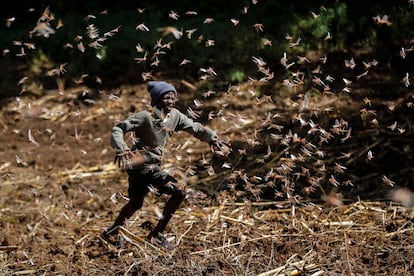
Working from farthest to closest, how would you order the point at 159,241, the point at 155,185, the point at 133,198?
the point at 159,241 < the point at 133,198 < the point at 155,185

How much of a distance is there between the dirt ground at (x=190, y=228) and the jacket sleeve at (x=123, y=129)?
0.72 meters

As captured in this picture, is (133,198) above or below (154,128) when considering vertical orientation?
below

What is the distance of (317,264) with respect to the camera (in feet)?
13.5

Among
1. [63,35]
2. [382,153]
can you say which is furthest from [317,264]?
[63,35]

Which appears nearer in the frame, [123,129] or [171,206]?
[123,129]

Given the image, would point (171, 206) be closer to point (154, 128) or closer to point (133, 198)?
point (133, 198)

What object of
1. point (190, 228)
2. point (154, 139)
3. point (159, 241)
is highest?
point (154, 139)

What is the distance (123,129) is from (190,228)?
4.46 ft

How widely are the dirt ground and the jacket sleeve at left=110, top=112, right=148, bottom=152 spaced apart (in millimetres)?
722

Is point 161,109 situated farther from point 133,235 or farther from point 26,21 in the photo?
point 26,21

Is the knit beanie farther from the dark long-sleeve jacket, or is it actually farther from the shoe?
the shoe

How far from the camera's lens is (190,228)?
4918mm

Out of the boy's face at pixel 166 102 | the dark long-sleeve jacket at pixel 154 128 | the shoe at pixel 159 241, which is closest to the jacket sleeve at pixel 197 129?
the dark long-sleeve jacket at pixel 154 128

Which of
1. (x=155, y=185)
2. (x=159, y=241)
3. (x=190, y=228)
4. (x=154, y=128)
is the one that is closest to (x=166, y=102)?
(x=154, y=128)
